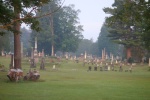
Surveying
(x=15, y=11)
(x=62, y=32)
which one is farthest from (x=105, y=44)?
(x=15, y=11)

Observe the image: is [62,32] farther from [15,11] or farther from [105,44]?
[15,11]

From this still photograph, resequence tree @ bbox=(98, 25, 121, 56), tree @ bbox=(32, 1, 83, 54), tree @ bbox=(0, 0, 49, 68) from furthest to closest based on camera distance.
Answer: tree @ bbox=(98, 25, 121, 56), tree @ bbox=(32, 1, 83, 54), tree @ bbox=(0, 0, 49, 68)

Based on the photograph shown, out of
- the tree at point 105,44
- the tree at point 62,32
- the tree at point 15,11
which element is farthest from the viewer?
the tree at point 105,44

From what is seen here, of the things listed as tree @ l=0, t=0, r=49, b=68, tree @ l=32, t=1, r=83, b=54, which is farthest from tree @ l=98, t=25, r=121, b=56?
tree @ l=0, t=0, r=49, b=68

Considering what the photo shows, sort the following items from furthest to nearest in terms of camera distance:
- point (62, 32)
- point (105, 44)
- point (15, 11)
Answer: point (105, 44)
point (62, 32)
point (15, 11)

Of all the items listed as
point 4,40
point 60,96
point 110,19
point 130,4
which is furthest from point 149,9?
point 4,40

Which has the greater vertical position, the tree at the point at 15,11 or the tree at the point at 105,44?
the tree at the point at 105,44

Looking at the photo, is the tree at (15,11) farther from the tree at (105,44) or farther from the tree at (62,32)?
the tree at (105,44)

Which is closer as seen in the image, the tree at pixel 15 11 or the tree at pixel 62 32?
the tree at pixel 15 11

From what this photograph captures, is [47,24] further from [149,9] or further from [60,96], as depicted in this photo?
[60,96]

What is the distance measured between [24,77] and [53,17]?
49551 mm

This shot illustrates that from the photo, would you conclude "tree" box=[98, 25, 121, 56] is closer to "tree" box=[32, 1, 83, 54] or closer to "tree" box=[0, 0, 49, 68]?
"tree" box=[32, 1, 83, 54]

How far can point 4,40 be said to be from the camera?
58406mm

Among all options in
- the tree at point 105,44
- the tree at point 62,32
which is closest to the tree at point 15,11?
the tree at point 62,32
